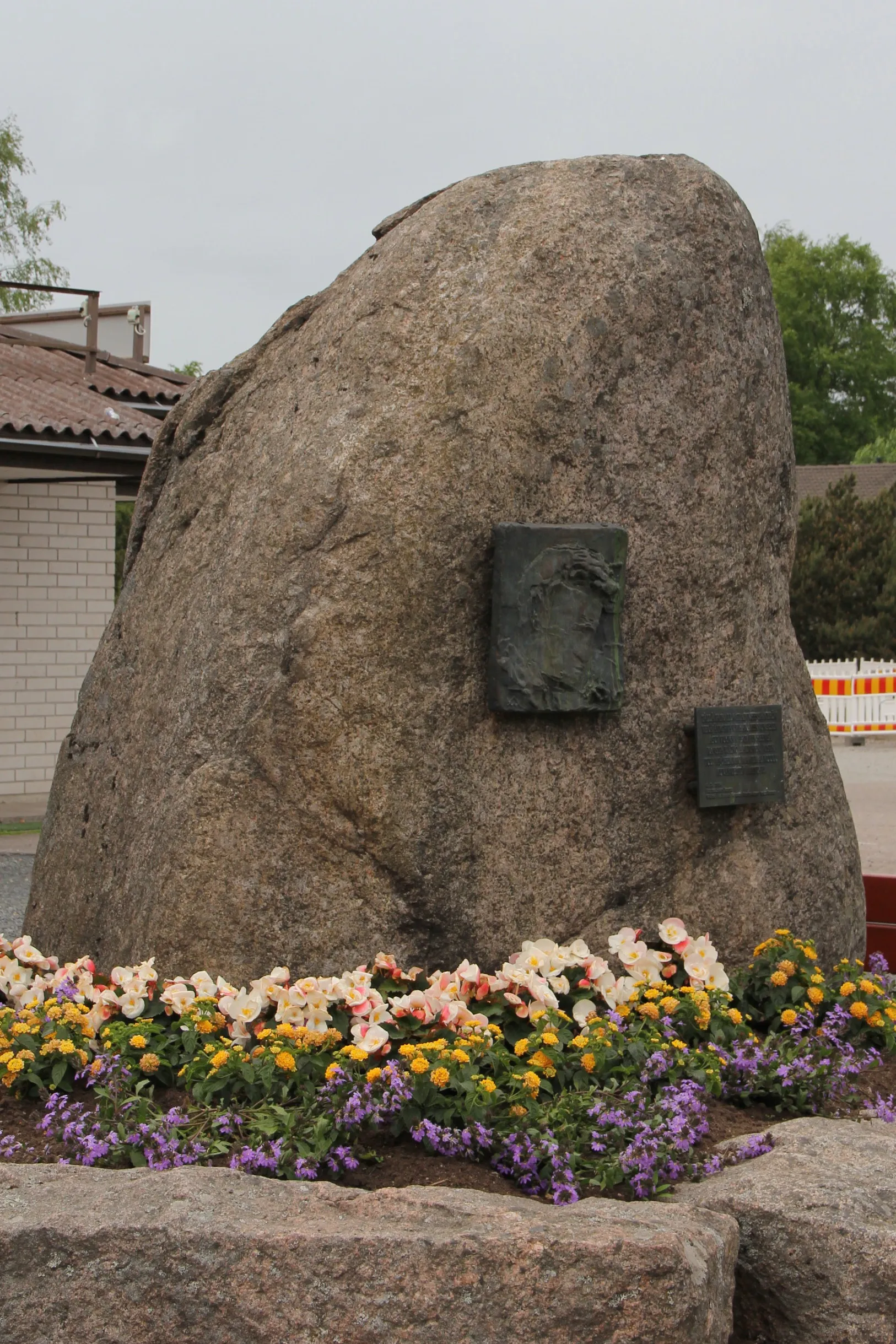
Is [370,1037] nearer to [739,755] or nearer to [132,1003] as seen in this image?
[132,1003]

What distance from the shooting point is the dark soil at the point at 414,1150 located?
9.93 ft

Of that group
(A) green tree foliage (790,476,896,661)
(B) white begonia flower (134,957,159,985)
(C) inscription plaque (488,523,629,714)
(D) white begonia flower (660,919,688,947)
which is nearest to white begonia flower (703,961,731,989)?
(D) white begonia flower (660,919,688,947)

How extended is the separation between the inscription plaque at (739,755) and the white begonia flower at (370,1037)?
4.12 feet

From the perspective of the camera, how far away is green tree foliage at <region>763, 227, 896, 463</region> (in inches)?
1730

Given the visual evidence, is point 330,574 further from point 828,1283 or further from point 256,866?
point 828,1283

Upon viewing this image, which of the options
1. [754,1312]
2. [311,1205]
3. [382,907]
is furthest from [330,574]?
[754,1312]

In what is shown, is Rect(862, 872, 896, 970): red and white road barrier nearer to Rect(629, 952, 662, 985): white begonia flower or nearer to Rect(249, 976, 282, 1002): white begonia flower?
Rect(629, 952, 662, 985): white begonia flower

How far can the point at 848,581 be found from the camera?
23156 mm

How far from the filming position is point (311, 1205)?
8.80ft

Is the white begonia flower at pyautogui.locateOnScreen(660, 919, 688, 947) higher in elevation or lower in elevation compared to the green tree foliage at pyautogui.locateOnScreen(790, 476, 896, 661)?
lower

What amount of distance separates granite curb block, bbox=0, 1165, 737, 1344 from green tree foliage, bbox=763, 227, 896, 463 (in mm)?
43096

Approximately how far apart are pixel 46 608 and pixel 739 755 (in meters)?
8.65

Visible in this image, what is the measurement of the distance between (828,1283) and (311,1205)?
981 millimetres

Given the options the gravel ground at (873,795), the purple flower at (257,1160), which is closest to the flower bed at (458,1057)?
the purple flower at (257,1160)
